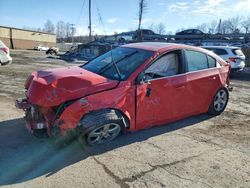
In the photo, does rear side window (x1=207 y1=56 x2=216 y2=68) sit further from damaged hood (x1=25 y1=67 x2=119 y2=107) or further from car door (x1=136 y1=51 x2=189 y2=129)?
damaged hood (x1=25 y1=67 x2=119 y2=107)

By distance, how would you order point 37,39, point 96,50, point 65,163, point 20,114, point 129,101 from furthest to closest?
point 37,39
point 96,50
point 20,114
point 129,101
point 65,163

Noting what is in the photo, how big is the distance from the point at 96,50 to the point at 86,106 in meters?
29.1

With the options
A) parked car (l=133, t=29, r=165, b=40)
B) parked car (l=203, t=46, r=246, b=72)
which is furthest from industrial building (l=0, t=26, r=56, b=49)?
parked car (l=203, t=46, r=246, b=72)

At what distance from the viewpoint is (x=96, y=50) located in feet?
107

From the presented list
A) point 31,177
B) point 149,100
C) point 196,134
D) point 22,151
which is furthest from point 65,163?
point 196,134

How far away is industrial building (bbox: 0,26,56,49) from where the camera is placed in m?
56.1

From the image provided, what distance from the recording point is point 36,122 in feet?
14.1

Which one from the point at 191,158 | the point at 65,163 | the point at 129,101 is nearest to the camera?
the point at 65,163

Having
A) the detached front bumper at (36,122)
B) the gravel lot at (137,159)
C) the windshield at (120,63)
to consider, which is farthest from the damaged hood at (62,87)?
the gravel lot at (137,159)

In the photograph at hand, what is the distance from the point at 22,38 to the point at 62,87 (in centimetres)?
6226

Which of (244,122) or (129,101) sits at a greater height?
(129,101)

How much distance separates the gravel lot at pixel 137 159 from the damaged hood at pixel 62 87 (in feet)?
2.46

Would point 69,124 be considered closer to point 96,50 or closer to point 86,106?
point 86,106

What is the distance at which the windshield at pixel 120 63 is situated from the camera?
191 inches
